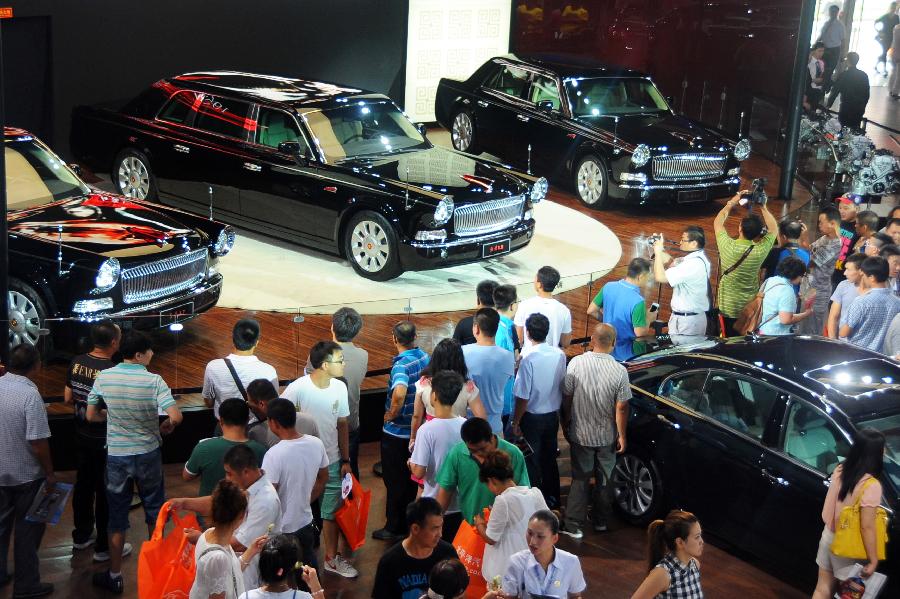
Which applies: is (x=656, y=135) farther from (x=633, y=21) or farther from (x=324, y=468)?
(x=324, y=468)

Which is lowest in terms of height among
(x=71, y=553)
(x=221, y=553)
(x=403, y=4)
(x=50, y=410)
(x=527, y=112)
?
(x=71, y=553)

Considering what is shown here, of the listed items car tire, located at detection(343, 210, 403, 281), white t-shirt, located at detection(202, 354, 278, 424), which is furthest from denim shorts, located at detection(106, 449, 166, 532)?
car tire, located at detection(343, 210, 403, 281)

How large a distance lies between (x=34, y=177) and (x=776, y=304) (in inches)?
249

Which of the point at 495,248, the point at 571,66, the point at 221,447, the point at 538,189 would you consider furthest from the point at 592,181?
the point at 221,447

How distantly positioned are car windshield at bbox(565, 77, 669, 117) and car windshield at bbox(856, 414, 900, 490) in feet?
29.5

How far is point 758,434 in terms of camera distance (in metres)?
7.32

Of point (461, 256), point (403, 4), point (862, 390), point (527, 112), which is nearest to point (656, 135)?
point (527, 112)

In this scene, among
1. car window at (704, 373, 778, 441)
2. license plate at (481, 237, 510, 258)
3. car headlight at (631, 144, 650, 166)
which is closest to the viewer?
car window at (704, 373, 778, 441)

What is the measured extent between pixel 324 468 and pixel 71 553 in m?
1.97

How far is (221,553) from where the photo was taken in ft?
16.6

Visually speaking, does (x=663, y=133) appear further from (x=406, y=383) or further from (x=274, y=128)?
(x=406, y=383)

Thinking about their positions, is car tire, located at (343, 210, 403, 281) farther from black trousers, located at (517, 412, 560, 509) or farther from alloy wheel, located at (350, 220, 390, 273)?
black trousers, located at (517, 412, 560, 509)

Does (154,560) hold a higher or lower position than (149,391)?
lower

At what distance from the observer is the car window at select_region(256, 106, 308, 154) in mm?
12273
